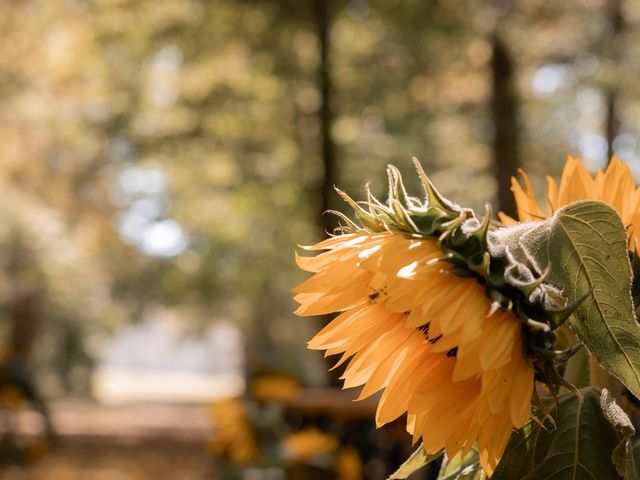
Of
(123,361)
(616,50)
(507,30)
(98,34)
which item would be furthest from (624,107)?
(123,361)

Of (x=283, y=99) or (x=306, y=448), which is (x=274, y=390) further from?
(x=283, y=99)

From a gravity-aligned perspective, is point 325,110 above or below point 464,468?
below

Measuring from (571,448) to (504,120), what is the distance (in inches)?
359

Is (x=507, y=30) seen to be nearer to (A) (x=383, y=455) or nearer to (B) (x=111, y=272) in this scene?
(A) (x=383, y=455)

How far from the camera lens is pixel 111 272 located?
741 inches

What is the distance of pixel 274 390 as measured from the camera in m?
5.52

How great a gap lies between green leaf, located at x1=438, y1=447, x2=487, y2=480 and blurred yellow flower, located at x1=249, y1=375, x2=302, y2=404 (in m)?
4.96

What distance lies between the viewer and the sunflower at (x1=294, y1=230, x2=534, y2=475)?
50 cm

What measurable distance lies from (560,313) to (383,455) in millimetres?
4822

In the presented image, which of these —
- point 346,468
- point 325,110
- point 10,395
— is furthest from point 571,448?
point 10,395

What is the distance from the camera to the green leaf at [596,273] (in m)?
0.52

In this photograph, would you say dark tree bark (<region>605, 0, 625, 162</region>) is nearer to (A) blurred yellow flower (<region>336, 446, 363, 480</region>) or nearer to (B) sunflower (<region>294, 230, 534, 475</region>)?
(A) blurred yellow flower (<region>336, 446, 363, 480</region>)

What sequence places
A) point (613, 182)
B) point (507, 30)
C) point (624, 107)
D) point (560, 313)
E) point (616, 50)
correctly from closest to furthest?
point (560, 313), point (613, 182), point (507, 30), point (616, 50), point (624, 107)

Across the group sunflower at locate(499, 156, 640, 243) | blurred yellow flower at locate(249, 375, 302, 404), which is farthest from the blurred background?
sunflower at locate(499, 156, 640, 243)
